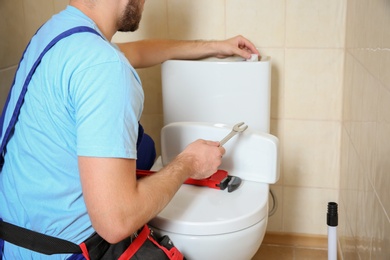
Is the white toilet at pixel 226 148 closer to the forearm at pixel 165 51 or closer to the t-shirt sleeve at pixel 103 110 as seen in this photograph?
the forearm at pixel 165 51

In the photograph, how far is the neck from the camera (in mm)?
1035

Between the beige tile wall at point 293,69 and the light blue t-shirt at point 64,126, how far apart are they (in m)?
0.58

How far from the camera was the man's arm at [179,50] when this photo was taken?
1.56 metres

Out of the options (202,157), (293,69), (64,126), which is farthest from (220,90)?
(64,126)

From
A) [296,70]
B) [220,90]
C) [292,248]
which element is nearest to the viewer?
[220,90]

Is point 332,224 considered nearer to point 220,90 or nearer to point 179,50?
point 220,90

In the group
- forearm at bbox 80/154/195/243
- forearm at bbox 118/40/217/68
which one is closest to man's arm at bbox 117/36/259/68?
forearm at bbox 118/40/217/68

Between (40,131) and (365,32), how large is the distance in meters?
0.83

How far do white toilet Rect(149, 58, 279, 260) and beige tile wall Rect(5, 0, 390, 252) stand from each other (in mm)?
200

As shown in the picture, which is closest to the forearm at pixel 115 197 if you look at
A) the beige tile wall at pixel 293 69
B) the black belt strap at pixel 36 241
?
the black belt strap at pixel 36 241

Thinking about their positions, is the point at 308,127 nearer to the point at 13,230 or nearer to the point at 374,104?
the point at 374,104

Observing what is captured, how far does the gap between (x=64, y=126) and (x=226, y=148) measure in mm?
577

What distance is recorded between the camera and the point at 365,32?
4.10ft

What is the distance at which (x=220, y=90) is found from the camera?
1.56m
